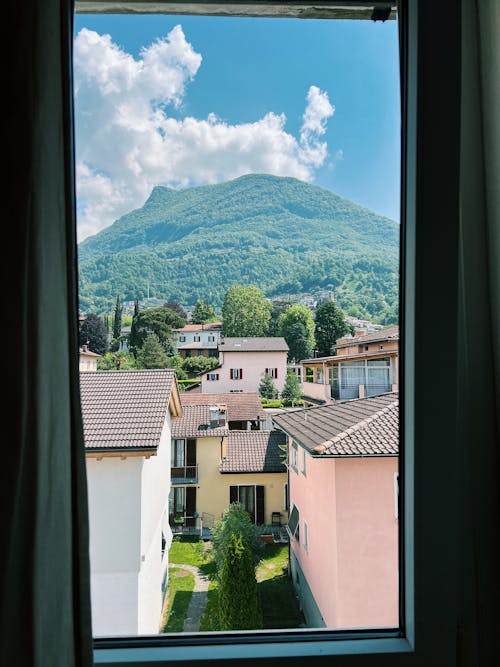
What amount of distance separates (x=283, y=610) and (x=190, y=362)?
0.74 m

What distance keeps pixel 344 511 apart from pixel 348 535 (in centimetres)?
7

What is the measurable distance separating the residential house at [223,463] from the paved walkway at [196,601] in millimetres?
124

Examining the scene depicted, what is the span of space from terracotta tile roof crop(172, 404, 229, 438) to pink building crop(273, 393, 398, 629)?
0.20 meters

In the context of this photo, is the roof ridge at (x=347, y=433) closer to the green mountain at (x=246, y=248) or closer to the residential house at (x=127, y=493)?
the green mountain at (x=246, y=248)

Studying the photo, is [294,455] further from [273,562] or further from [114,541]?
[114,541]

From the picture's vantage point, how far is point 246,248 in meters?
1.34

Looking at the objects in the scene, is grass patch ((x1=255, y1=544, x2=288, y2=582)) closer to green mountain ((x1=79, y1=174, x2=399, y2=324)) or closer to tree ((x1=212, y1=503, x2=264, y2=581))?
tree ((x1=212, y1=503, x2=264, y2=581))

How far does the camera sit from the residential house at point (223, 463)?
51.4 inches

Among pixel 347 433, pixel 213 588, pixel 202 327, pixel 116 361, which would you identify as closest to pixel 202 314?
pixel 202 327
